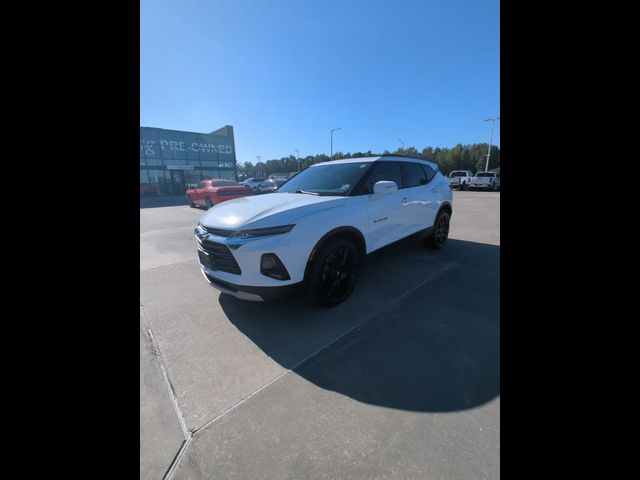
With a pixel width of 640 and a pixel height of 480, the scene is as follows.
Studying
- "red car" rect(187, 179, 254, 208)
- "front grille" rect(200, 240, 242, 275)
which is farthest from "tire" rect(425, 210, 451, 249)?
"red car" rect(187, 179, 254, 208)

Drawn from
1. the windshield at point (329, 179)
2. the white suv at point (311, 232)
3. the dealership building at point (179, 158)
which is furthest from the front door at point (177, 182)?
the white suv at point (311, 232)

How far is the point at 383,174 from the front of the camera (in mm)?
3738

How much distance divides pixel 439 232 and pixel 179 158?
2782 cm

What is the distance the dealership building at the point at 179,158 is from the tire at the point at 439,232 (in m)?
26.0

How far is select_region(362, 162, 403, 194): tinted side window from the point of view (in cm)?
342

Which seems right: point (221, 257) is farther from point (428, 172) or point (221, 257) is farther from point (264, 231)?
point (428, 172)

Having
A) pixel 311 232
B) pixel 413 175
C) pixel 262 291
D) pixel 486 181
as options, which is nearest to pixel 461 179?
pixel 486 181

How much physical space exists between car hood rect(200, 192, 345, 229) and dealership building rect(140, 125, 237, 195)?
25.5 meters

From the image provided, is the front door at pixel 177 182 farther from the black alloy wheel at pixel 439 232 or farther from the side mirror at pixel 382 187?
the side mirror at pixel 382 187

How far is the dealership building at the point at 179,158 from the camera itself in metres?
24.7

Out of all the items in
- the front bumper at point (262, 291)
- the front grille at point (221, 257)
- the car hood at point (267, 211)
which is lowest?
the front bumper at point (262, 291)
